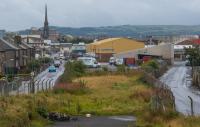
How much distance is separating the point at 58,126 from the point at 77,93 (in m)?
21.6

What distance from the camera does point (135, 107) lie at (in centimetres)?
5050

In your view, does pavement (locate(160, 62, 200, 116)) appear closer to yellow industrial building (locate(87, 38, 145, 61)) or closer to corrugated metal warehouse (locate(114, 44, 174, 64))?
corrugated metal warehouse (locate(114, 44, 174, 64))

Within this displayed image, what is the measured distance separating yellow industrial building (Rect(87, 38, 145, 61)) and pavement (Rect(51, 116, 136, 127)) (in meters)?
119

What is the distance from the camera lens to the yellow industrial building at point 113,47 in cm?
16488

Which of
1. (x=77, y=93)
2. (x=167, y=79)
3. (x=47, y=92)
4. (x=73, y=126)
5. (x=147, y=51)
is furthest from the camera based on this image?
(x=147, y=51)

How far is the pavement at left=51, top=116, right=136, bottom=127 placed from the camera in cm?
3988

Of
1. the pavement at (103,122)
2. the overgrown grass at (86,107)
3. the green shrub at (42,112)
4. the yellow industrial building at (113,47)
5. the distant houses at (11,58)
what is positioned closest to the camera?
the overgrown grass at (86,107)

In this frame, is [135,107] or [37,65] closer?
[135,107]

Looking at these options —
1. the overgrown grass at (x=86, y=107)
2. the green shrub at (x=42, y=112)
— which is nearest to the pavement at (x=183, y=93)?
the overgrown grass at (x=86, y=107)

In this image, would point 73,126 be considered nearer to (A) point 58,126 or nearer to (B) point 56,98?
(A) point 58,126

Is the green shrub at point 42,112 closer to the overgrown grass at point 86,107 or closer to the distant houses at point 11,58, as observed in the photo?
the overgrown grass at point 86,107

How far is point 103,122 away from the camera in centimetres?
4225

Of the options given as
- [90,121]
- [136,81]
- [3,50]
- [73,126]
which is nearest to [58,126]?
[73,126]

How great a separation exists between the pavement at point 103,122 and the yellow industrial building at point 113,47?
119 metres
